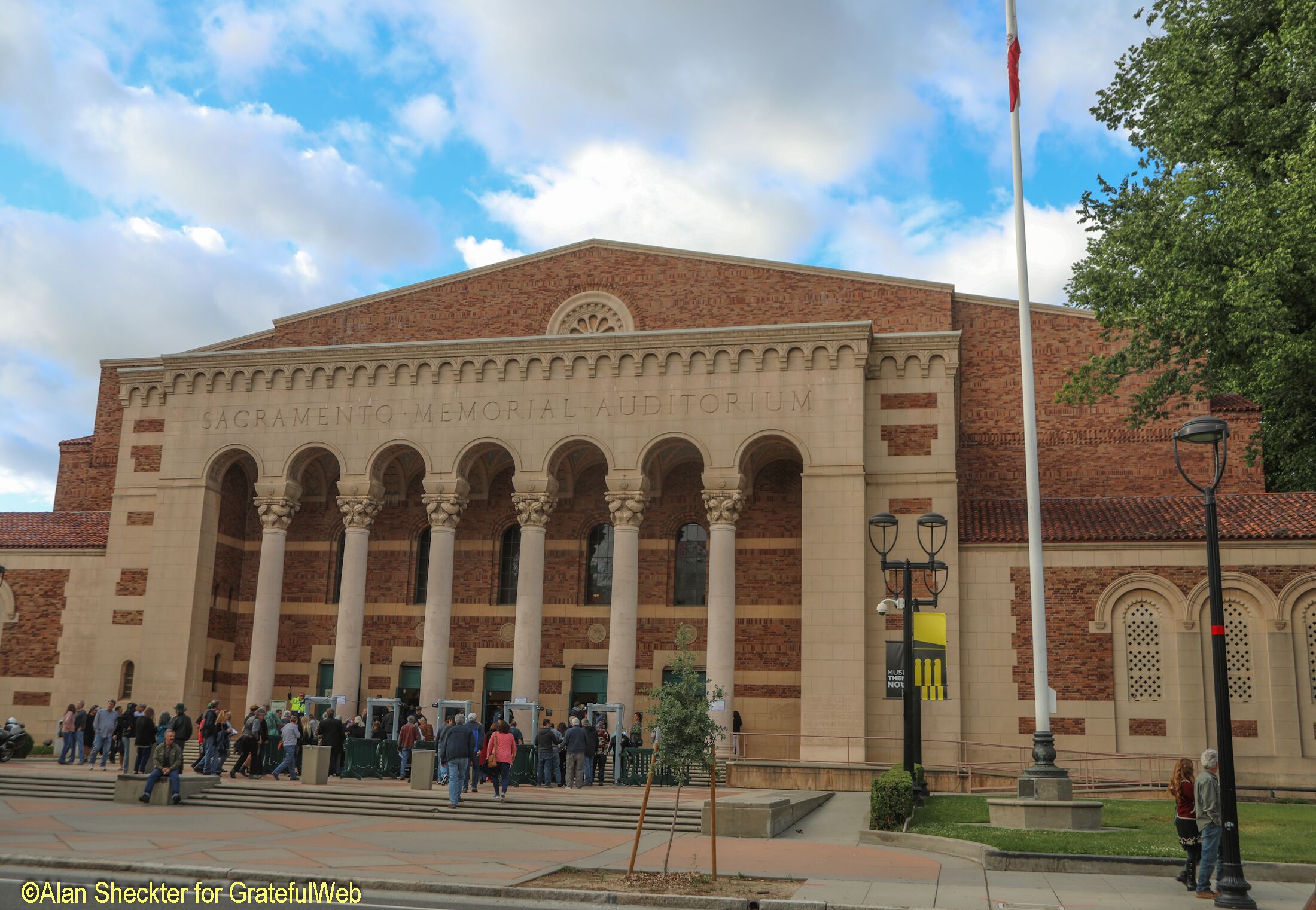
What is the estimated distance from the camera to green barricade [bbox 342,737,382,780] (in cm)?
2755

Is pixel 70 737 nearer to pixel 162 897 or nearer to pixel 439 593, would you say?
pixel 439 593

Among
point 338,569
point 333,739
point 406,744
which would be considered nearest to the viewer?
point 406,744

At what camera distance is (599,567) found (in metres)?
37.1

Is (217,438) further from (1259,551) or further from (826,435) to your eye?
(1259,551)

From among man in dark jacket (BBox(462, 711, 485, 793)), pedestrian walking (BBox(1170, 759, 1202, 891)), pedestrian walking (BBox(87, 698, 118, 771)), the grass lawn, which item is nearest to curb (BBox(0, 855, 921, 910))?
pedestrian walking (BBox(1170, 759, 1202, 891))

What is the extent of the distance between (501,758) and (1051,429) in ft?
69.2

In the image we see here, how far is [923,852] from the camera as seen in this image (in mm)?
17109

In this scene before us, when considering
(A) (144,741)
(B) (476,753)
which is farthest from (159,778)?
(B) (476,753)

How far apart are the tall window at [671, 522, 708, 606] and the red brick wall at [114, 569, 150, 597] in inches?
653

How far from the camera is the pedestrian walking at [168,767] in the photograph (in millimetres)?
21656

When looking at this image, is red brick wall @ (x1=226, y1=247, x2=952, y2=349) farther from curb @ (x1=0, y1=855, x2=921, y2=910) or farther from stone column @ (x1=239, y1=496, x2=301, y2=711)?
curb @ (x1=0, y1=855, x2=921, y2=910)

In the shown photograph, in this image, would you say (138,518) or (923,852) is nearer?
(923,852)

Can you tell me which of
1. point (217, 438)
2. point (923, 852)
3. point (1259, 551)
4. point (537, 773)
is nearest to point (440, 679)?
point (537, 773)

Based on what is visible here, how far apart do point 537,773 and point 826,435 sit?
12274 mm
